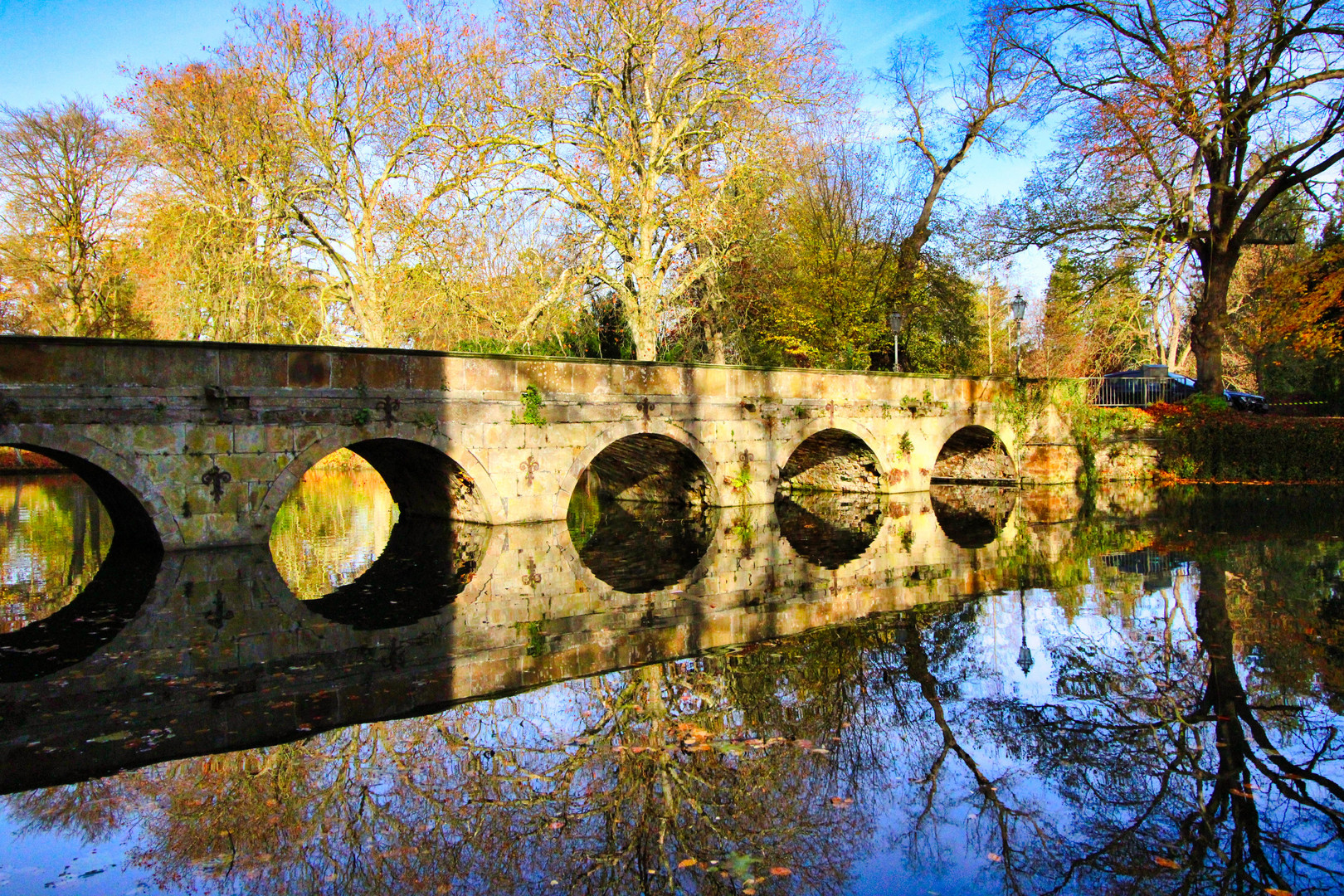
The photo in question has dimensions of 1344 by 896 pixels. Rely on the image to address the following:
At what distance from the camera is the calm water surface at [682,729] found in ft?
11.3

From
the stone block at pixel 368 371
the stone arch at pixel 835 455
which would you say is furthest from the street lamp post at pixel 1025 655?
the stone arch at pixel 835 455

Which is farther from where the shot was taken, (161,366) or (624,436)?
(624,436)

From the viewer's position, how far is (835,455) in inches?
740

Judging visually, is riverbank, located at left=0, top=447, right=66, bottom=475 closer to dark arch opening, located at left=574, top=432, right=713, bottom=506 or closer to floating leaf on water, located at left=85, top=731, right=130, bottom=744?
dark arch opening, located at left=574, top=432, right=713, bottom=506

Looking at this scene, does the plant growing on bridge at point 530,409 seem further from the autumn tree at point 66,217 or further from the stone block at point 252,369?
the autumn tree at point 66,217

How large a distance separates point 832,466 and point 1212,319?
10007 mm

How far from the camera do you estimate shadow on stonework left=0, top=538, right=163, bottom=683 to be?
629cm

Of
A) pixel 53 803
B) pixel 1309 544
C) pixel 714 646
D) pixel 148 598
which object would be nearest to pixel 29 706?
pixel 53 803

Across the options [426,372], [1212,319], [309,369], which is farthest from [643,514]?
[1212,319]

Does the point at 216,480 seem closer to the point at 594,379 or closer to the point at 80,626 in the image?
the point at 80,626

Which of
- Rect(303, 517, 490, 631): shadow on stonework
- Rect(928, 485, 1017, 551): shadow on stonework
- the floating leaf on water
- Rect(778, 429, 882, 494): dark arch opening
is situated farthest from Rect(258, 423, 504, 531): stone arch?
Rect(928, 485, 1017, 551): shadow on stonework

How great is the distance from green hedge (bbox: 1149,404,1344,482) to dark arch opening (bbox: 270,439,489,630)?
629 inches

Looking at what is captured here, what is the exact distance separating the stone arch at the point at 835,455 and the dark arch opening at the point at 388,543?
6.02 meters

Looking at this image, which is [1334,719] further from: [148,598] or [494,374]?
[494,374]
